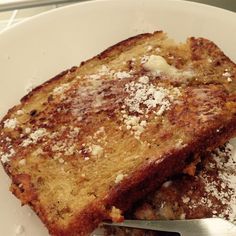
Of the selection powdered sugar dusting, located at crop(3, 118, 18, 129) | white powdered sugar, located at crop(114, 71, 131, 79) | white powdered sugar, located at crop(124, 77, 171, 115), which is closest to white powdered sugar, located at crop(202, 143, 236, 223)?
white powdered sugar, located at crop(124, 77, 171, 115)

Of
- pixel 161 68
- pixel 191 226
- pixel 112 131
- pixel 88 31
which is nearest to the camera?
pixel 191 226

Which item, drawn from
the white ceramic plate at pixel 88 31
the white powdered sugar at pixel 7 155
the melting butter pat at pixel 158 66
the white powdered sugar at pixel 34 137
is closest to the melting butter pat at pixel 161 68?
the melting butter pat at pixel 158 66

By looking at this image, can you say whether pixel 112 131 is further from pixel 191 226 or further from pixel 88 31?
pixel 88 31

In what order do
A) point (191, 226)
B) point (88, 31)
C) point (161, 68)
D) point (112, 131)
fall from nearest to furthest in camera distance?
point (191, 226)
point (112, 131)
point (161, 68)
point (88, 31)

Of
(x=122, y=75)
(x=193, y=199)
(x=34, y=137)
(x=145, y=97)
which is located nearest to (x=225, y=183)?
(x=193, y=199)

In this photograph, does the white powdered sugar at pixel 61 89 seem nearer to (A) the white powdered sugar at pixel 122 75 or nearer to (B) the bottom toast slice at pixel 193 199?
(A) the white powdered sugar at pixel 122 75

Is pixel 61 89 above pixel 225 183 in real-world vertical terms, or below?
above

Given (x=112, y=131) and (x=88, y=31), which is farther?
(x=88, y=31)
